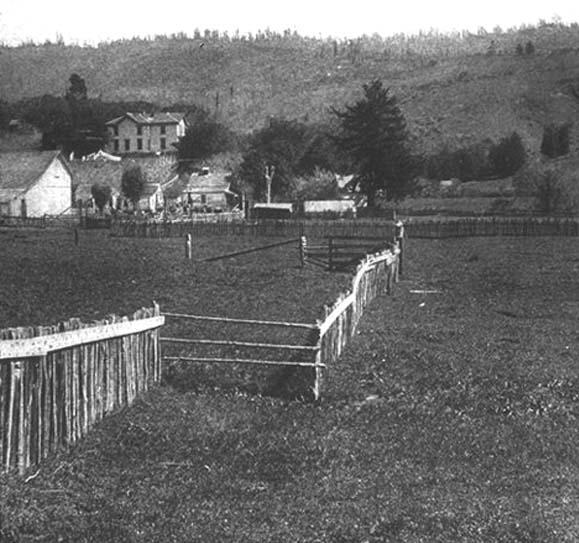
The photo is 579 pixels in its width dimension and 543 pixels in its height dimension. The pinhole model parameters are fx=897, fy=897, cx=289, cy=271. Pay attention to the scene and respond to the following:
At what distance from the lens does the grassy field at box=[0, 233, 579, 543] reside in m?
7.17

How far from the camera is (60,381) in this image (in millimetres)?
8711

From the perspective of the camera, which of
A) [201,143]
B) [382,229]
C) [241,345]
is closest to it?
[241,345]

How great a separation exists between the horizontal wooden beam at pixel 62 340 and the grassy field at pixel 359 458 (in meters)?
0.93

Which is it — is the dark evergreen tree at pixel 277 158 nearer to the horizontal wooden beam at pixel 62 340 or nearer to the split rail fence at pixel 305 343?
the split rail fence at pixel 305 343

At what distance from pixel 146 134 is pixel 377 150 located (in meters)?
62.3

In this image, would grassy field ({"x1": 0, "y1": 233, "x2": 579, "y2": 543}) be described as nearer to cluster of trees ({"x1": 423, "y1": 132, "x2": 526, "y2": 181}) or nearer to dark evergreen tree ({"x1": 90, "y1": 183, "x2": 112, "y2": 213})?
dark evergreen tree ({"x1": 90, "y1": 183, "x2": 112, "y2": 213})

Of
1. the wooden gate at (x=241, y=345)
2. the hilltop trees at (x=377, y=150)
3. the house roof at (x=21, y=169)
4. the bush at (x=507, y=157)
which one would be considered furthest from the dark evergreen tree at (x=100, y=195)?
the wooden gate at (x=241, y=345)

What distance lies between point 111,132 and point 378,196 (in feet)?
191

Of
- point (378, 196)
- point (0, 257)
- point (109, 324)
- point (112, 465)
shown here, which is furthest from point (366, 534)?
point (378, 196)

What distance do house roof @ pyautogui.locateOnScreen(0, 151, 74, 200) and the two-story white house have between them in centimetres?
5432

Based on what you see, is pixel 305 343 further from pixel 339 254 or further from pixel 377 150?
pixel 377 150

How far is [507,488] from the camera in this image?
8250mm

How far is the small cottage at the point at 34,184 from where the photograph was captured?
73688mm

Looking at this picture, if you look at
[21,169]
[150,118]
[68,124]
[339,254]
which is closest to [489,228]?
[339,254]
